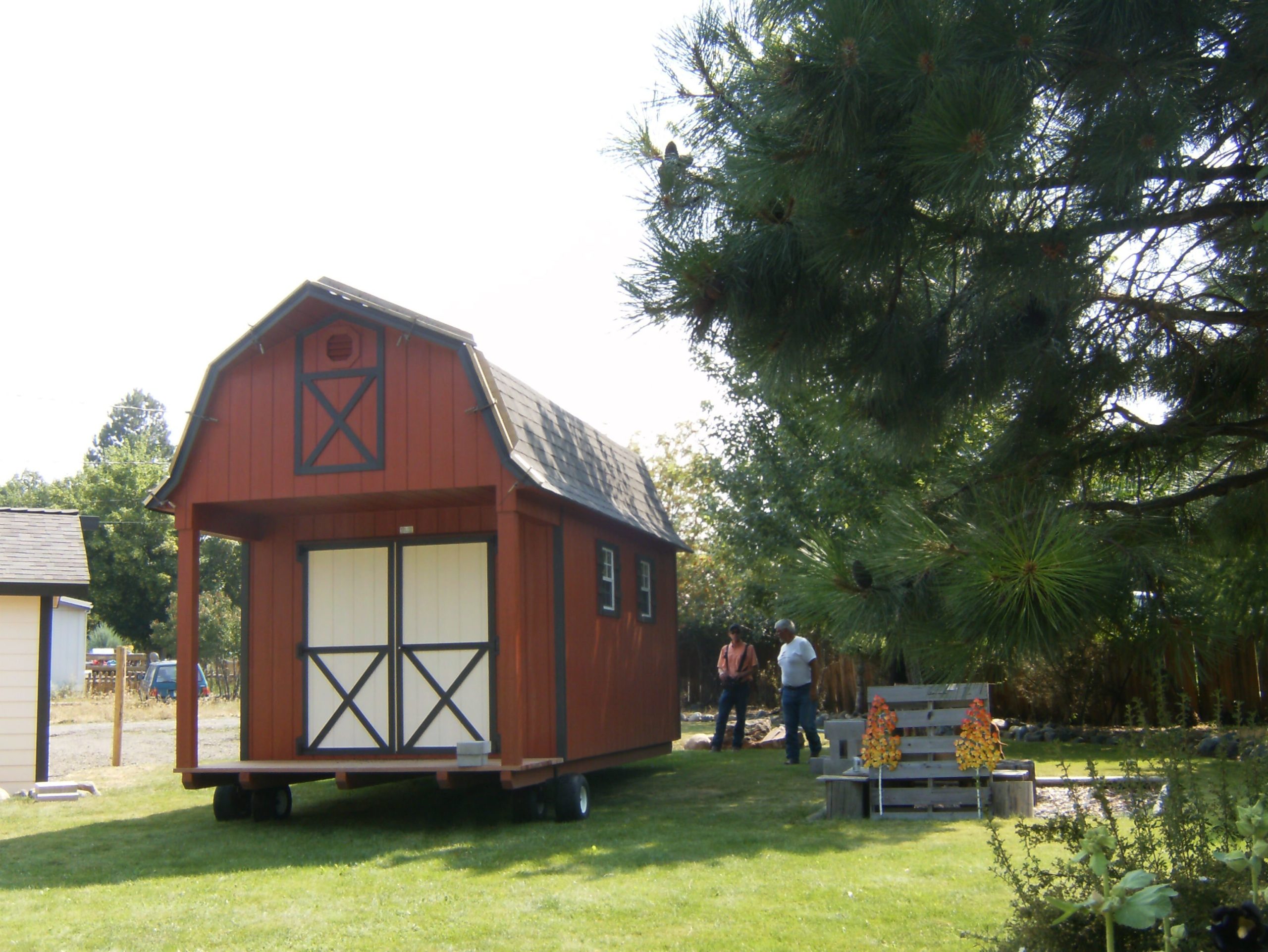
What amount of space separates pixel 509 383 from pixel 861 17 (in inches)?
284

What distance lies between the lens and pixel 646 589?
44.6 feet

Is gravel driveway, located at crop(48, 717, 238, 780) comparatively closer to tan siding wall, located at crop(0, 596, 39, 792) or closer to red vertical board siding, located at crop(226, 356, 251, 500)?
tan siding wall, located at crop(0, 596, 39, 792)

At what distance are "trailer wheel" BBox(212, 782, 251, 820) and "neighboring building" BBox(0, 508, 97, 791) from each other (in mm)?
3686

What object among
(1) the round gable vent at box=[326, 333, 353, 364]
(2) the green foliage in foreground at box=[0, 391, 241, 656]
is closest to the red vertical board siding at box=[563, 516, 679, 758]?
(1) the round gable vent at box=[326, 333, 353, 364]

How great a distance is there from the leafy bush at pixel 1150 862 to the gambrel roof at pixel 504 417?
5692mm

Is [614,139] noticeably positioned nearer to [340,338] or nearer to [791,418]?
[340,338]

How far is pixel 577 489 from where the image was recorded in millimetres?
10641

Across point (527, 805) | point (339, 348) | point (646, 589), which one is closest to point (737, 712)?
point (646, 589)

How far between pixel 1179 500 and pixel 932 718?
5.44m

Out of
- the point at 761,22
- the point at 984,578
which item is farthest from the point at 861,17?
the point at 984,578

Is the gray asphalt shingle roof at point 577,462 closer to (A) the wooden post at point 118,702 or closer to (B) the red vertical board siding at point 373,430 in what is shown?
(B) the red vertical board siding at point 373,430

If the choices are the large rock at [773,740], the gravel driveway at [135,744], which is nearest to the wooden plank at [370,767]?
the gravel driveway at [135,744]

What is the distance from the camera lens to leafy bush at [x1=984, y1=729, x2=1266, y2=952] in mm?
3438

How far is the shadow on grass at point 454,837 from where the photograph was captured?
7.69 meters
